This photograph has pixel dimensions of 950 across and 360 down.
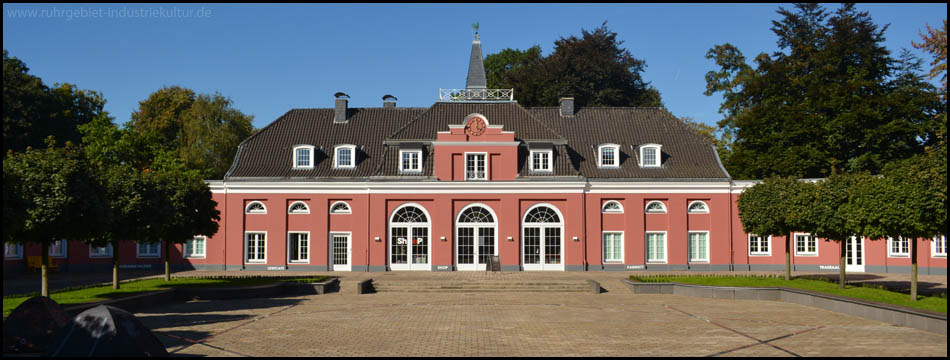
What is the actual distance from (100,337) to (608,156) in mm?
33472

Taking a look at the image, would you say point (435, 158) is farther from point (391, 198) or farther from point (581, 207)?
point (581, 207)

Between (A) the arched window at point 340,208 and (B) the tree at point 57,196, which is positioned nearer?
(B) the tree at point 57,196

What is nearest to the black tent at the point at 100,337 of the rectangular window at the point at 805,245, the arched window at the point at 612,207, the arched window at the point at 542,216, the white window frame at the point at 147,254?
the arched window at the point at 542,216

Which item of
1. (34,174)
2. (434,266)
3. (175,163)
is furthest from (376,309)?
(175,163)

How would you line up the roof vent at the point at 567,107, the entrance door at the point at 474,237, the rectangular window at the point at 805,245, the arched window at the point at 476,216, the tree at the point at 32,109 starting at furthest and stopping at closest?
the tree at the point at 32,109
the roof vent at the point at 567,107
the rectangular window at the point at 805,245
the arched window at the point at 476,216
the entrance door at the point at 474,237

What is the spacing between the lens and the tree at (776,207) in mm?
27998

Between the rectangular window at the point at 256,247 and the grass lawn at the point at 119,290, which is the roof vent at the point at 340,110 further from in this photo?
the grass lawn at the point at 119,290

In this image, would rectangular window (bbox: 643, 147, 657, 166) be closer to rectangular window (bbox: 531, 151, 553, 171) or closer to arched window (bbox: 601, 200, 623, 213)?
arched window (bbox: 601, 200, 623, 213)

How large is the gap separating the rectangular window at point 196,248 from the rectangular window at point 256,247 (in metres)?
2.42

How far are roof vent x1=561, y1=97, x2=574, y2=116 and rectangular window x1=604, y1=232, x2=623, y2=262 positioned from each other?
331 inches

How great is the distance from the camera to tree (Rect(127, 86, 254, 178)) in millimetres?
55188

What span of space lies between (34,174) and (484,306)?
12704mm

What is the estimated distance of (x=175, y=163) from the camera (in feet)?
165

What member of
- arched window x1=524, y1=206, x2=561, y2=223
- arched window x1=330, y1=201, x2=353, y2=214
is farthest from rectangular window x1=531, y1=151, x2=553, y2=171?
arched window x1=330, y1=201, x2=353, y2=214
